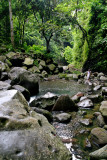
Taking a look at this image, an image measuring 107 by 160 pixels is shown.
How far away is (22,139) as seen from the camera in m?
2.07

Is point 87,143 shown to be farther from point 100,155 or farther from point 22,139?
point 22,139

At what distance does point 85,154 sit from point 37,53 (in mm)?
17910

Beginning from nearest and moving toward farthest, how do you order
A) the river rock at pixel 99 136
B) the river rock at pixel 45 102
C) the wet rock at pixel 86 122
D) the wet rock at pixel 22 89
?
1. the river rock at pixel 99 136
2. the wet rock at pixel 86 122
3. the river rock at pixel 45 102
4. the wet rock at pixel 22 89

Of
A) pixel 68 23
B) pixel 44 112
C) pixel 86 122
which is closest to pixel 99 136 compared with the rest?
pixel 86 122

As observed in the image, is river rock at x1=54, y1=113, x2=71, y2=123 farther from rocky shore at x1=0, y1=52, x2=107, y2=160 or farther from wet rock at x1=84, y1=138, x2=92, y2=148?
wet rock at x1=84, y1=138, x2=92, y2=148

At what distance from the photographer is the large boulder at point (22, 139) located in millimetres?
1931

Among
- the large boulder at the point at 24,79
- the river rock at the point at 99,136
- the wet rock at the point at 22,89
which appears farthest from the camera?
the large boulder at the point at 24,79

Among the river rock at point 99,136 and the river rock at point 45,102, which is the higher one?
the river rock at point 99,136

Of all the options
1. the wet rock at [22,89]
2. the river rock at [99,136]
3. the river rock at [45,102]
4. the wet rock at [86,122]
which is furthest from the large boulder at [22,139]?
the wet rock at [22,89]

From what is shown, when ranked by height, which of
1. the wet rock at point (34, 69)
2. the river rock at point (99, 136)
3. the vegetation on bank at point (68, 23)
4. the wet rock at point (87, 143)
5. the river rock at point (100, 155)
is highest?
the vegetation on bank at point (68, 23)

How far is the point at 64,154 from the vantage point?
236 centimetres

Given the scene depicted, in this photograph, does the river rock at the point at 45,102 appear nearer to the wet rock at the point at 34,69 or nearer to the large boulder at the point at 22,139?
the large boulder at the point at 22,139

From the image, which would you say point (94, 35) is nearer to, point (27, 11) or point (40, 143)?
point (27, 11)

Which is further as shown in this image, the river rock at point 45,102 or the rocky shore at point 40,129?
the river rock at point 45,102
